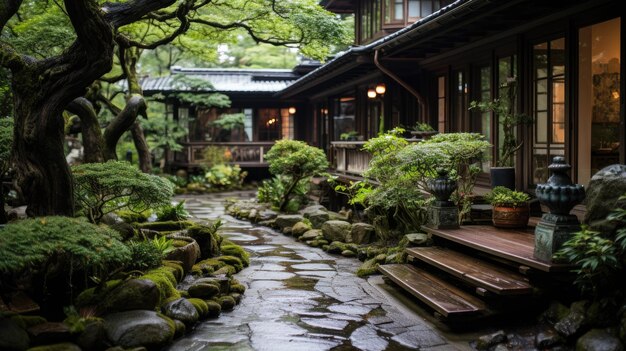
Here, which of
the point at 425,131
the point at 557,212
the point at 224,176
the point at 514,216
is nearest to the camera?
the point at 557,212

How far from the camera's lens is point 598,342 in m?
5.41

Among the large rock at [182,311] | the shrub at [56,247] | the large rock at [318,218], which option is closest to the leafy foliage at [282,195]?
the large rock at [318,218]

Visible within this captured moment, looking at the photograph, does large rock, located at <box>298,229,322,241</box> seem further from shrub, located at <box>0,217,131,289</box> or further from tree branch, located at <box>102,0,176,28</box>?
shrub, located at <box>0,217,131,289</box>

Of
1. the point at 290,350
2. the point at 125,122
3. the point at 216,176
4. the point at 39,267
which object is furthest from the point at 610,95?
the point at 216,176

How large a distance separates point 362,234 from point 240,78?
72.4 feet

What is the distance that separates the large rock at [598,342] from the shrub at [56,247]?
186 inches

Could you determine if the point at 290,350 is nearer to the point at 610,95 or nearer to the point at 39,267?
the point at 39,267

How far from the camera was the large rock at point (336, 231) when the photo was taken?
13.2 metres

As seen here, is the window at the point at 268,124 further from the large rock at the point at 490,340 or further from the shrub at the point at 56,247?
the large rock at the point at 490,340

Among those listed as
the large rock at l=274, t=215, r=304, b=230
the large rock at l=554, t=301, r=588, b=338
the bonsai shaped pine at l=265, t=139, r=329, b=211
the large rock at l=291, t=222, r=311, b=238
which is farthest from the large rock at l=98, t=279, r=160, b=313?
the bonsai shaped pine at l=265, t=139, r=329, b=211

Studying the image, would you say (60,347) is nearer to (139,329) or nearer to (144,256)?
(139,329)

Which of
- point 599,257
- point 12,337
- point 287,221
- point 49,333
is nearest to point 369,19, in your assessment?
point 287,221

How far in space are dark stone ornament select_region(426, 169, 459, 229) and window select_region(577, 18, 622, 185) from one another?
8.07 ft

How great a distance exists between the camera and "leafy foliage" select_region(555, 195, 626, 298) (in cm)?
562
